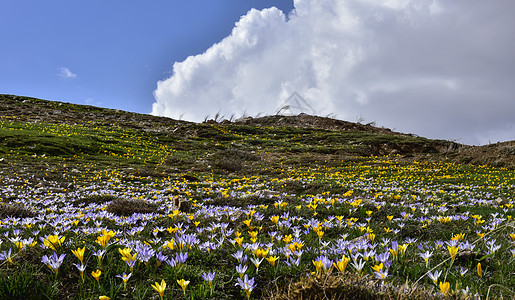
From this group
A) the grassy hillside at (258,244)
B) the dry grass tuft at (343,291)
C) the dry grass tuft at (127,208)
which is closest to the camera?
the dry grass tuft at (343,291)

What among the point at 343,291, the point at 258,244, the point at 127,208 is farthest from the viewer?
the point at 127,208

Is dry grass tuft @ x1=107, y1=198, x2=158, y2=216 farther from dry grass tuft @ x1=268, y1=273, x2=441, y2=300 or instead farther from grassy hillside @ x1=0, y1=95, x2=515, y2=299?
dry grass tuft @ x1=268, y1=273, x2=441, y2=300

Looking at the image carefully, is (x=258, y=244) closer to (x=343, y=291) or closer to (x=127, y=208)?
(x=343, y=291)

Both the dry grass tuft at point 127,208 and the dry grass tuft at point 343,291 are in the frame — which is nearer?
the dry grass tuft at point 343,291

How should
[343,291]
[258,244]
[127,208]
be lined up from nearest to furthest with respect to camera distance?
[343,291] → [258,244] → [127,208]

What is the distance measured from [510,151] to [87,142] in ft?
124

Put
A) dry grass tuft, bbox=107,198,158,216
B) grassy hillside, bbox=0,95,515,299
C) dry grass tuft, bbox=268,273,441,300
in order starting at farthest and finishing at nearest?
dry grass tuft, bbox=107,198,158,216, grassy hillside, bbox=0,95,515,299, dry grass tuft, bbox=268,273,441,300

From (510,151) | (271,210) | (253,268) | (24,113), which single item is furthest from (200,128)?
(253,268)

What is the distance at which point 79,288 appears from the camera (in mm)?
1832

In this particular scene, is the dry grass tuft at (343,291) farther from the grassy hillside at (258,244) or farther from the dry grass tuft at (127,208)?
the dry grass tuft at (127,208)

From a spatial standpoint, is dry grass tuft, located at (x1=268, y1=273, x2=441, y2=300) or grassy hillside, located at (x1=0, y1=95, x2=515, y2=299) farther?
grassy hillside, located at (x1=0, y1=95, x2=515, y2=299)

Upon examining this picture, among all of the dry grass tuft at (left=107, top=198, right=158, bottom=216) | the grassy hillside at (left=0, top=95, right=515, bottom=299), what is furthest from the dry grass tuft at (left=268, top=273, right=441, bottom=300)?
the dry grass tuft at (left=107, top=198, right=158, bottom=216)

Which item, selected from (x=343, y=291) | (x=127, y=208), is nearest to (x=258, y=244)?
(x=343, y=291)

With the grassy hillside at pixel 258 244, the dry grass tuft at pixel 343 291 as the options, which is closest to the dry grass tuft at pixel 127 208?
the grassy hillside at pixel 258 244
